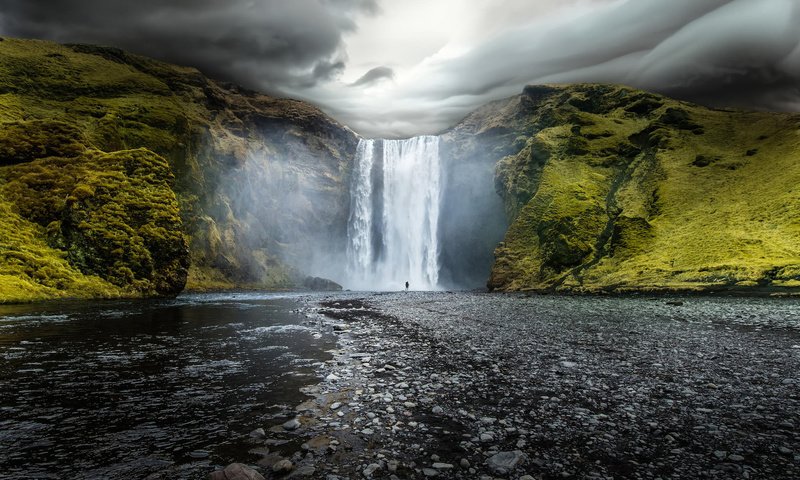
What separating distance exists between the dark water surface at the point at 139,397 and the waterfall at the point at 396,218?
97205 millimetres

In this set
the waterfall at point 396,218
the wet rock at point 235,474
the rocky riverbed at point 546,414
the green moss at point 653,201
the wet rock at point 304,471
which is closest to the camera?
the wet rock at point 235,474

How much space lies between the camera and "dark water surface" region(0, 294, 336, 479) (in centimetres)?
567

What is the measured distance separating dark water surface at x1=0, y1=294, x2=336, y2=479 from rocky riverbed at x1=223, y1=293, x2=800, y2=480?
2.76 feet

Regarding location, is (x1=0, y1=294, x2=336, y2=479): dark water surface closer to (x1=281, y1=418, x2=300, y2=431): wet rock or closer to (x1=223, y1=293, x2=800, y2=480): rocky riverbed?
(x1=281, y1=418, x2=300, y2=431): wet rock

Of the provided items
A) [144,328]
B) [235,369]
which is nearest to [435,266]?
[144,328]

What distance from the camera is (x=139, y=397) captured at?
28.5ft

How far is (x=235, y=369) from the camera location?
11.5 metres

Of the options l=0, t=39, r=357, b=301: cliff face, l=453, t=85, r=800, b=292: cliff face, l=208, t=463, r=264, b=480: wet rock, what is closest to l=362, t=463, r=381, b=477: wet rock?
l=208, t=463, r=264, b=480: wet rock

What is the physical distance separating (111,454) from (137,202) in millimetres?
55605

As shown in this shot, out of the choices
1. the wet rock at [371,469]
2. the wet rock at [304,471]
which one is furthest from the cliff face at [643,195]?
the wet rock at [304,471]

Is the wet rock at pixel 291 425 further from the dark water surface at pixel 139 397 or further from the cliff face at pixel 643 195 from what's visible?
the cliff face at pixel 643 195

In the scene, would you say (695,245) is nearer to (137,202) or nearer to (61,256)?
(137,202)

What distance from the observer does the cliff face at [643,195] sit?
191ft

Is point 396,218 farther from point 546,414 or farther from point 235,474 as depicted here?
point 235,474
